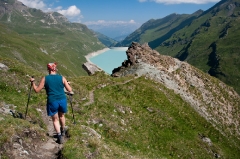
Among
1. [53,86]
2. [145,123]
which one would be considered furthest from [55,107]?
[145,123]

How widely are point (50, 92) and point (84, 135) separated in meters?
3.90

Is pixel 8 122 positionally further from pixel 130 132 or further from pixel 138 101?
pixel 138 101

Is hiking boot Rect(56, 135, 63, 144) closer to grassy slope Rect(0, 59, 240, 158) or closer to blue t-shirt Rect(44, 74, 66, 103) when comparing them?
grassy slope Rect(0, 59, 240, 158)

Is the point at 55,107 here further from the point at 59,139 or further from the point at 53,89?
the point at 59,139

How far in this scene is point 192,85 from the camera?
49.2 m

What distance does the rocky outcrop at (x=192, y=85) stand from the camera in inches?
1673

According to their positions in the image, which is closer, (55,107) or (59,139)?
(55,107)

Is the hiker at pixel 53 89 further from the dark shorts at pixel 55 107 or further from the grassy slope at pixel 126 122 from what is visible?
the grassy slope at pixel 126 122

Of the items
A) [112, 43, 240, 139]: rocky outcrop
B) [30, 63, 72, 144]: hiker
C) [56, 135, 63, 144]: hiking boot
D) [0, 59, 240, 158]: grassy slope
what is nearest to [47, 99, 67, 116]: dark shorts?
[30, 63, 72, 144]: hiker

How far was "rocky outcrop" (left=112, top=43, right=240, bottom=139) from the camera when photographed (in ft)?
139

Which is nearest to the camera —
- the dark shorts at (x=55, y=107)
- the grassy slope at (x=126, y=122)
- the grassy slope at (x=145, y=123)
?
the dark shorts at (x=55, y=107)

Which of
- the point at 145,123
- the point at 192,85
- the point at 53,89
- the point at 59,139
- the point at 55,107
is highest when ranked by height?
the point at 53,89

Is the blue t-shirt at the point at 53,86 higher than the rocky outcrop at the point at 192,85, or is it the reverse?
the blue t-shirt at the point at 53,86

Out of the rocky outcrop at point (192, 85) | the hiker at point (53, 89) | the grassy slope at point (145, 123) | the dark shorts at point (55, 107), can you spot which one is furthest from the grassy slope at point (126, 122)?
the rocky outcrop at point (192, 85)
